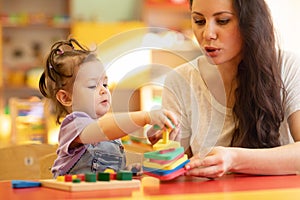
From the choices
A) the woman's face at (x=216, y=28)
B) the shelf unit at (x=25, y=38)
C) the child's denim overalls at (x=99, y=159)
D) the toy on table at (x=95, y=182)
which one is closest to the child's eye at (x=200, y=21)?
the woman's face at (x=216, y=28)

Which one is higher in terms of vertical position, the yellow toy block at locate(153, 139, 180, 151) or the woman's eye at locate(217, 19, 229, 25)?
the woman's eye at locate(217, 19, 229, 25)

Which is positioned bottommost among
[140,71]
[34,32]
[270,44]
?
[140,71]

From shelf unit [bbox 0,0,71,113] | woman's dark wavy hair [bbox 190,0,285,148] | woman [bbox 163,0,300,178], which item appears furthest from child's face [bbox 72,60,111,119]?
shelf unit [bbox 0,0,71,113]

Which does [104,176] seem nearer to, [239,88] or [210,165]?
[210,165]

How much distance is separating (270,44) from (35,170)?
2.50 ft

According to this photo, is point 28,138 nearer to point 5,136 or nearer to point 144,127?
point 5,136

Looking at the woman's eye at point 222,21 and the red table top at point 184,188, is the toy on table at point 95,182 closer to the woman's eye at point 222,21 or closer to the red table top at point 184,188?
the red table top at point 184,188

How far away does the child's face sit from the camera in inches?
50.1

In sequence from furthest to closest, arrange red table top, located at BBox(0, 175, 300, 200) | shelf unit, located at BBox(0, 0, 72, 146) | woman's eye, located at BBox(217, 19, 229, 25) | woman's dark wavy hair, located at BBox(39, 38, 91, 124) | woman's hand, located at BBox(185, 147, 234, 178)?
shelf unit, located at BBox(0, 0, 72, 146) → woman's eye, located at BBox(217, 19, 229, 25) → woman's dark wavy hair, located at BBox(39, 38, 91, 124) → woman's hand, located at BBox(185, 147, 234, 178) → red table top, located at BBox(0, 175, 300, 200)

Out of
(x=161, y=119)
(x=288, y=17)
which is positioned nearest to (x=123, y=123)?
(x=161, y=119)

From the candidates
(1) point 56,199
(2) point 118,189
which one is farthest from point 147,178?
(1) point 56,199

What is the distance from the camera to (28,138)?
4.43 m

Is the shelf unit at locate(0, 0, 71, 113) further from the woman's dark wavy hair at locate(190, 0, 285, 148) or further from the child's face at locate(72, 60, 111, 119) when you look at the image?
the child's face at locate(72, 60, 111, 119)

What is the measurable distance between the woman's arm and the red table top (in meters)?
0.02
